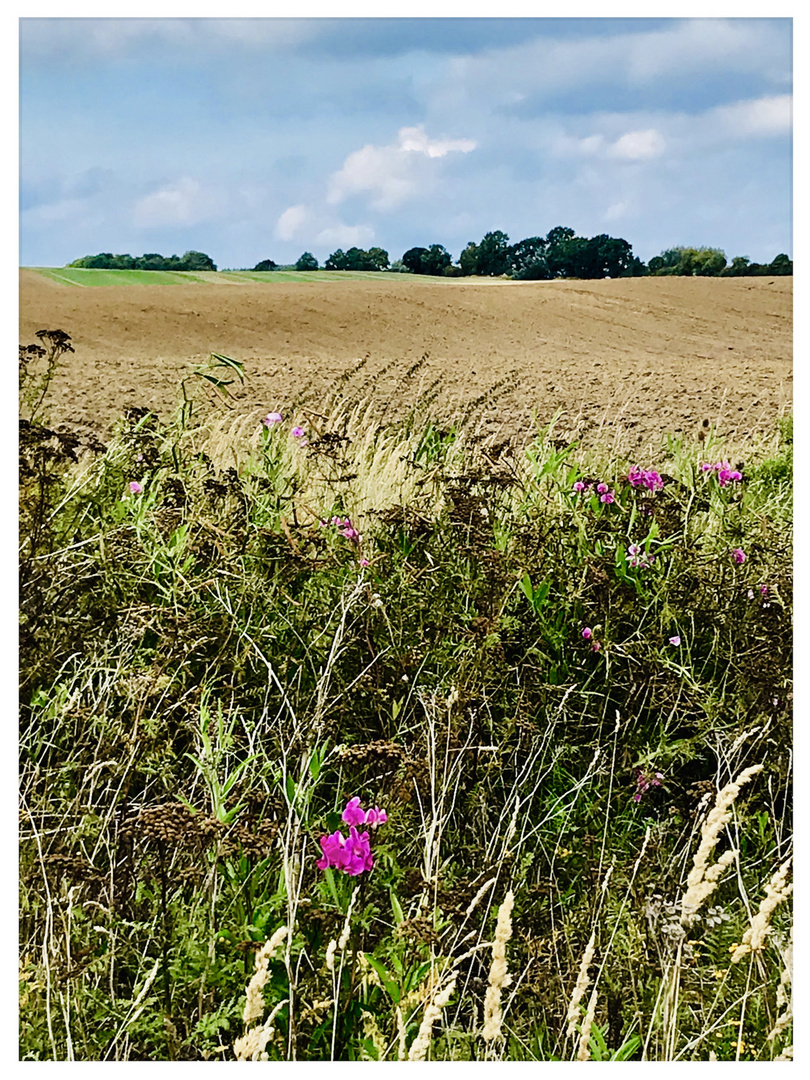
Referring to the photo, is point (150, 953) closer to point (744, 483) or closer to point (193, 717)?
point (193, 717)

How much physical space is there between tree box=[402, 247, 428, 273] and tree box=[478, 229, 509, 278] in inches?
54.0

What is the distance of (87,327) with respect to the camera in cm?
1136

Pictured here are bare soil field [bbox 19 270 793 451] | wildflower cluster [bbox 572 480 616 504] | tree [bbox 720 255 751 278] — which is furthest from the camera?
tree [bbox 720 255 751 278]

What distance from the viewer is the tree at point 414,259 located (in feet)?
68.0

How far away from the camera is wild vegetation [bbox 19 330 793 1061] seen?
4.70 feet

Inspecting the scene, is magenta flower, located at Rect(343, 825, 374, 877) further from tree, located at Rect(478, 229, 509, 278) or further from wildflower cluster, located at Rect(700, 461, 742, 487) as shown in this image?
tree, located at Rect(478, 229, 509, 278)

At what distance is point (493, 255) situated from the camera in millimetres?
20875

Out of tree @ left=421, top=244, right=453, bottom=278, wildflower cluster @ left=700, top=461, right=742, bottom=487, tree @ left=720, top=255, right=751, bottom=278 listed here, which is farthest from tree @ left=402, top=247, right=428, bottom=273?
wildflower cluster @ left=700, top=461, right=742, bottom=487

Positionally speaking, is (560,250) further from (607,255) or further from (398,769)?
(398,769)

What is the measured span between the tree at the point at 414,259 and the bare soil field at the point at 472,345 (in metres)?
0.52
